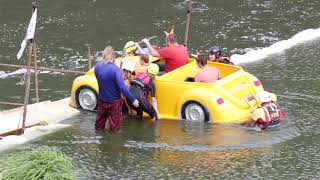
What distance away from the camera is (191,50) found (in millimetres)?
18688

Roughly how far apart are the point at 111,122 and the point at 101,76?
36.2 inches

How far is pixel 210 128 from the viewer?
10.6m

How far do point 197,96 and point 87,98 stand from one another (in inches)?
95.0

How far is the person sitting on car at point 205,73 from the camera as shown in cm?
1122

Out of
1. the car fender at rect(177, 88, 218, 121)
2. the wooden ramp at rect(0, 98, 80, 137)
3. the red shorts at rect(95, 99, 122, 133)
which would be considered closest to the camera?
the red shorts at rect(95, 99, 122, 133)

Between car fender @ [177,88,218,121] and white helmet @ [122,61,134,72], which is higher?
white helmet @ [122,61,134,72]

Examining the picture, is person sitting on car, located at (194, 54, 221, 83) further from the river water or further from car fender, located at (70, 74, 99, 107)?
car fender, located at (70, 74, 99, 107)

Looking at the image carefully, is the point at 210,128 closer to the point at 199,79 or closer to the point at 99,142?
the point at 199,79

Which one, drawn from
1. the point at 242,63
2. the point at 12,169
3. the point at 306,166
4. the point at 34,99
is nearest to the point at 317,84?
the point at 242,63

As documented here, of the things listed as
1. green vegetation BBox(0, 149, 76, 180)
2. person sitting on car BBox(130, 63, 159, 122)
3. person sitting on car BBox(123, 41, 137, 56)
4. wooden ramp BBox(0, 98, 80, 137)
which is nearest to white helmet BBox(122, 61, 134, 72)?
person sitting on car BBox(130, 63, 159, 122)

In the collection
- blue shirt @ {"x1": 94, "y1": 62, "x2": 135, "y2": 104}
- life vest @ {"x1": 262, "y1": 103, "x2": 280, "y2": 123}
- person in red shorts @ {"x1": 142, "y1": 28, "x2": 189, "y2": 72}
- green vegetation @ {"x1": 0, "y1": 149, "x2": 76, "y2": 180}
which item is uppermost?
person in red shorts @ {"x1": 142, "y1": 28, "x2": 189, "y2": 72}

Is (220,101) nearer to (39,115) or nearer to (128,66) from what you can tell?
(128,66)

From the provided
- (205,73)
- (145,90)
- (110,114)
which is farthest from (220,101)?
(110,114)

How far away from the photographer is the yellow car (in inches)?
420
